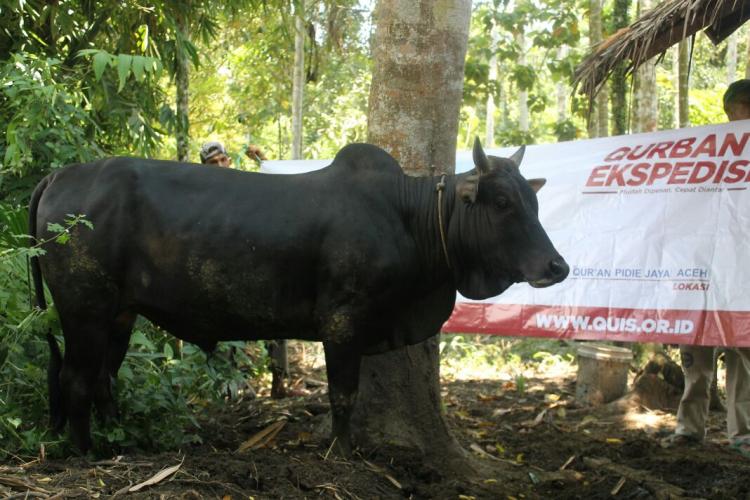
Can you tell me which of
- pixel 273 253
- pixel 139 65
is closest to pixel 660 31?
pixel 273 253

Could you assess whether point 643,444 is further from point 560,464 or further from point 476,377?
point 476,377

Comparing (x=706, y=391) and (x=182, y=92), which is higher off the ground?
(x=182, y=92)

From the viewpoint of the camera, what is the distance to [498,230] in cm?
442

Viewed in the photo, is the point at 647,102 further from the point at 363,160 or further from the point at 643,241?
the point at 363,160

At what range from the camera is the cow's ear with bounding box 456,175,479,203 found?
439cm

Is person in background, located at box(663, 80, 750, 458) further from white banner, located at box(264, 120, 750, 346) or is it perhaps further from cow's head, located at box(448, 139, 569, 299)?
cow's head, located at box(448, 139, 569, 299)

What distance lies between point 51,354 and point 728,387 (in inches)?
170

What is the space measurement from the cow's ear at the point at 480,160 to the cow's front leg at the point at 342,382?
3.68 ft

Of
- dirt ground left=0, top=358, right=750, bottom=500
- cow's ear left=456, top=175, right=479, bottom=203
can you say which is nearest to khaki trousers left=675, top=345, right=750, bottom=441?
dirt ground left=0, top=358, right=750, bottom=500

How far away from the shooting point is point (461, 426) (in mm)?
6438

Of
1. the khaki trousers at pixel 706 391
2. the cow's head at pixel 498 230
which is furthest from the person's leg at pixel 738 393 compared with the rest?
the cow's head at pixel 498 230

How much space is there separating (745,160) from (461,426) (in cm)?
272

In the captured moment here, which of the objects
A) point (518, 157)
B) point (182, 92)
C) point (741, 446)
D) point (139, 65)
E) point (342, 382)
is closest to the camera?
point (342, 382)

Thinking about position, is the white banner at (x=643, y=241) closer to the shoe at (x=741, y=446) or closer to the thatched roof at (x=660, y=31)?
the thatched roof at (x=660, y=31)
